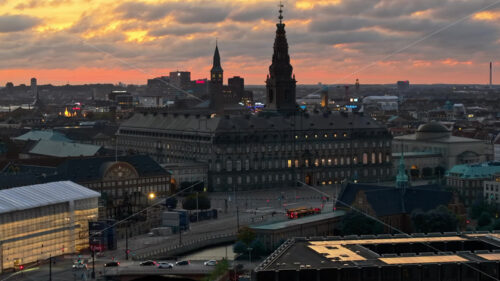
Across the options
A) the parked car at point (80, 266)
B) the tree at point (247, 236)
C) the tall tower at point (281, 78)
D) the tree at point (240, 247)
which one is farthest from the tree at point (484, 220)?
the tall tower at point (281, 78)

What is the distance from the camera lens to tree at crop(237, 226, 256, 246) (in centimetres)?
10025

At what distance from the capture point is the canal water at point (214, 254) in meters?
99.9

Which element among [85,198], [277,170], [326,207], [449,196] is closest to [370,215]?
[449,196]

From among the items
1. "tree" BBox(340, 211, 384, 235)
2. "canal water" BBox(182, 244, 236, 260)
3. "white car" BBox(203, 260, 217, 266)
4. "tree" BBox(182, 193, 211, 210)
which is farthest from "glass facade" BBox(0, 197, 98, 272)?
"tree" BBox(340, 211, 384, 235)

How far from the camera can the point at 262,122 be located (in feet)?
521

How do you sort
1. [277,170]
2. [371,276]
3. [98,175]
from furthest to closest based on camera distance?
[277,170] → [98,175] → [371,276]

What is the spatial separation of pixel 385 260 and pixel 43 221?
40.4 metres

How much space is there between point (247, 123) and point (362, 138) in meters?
20.6

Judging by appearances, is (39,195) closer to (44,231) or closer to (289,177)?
(44,231)

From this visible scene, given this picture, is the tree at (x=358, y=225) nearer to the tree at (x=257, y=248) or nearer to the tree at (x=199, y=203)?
the tree at (x=257, y=248)

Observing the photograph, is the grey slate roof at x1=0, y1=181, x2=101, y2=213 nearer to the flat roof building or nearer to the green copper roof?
the flat roof building

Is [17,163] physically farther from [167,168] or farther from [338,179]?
[338,179]

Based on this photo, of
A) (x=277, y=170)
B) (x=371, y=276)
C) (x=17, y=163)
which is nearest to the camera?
(x=371, y=276)

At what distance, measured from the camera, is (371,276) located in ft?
224
